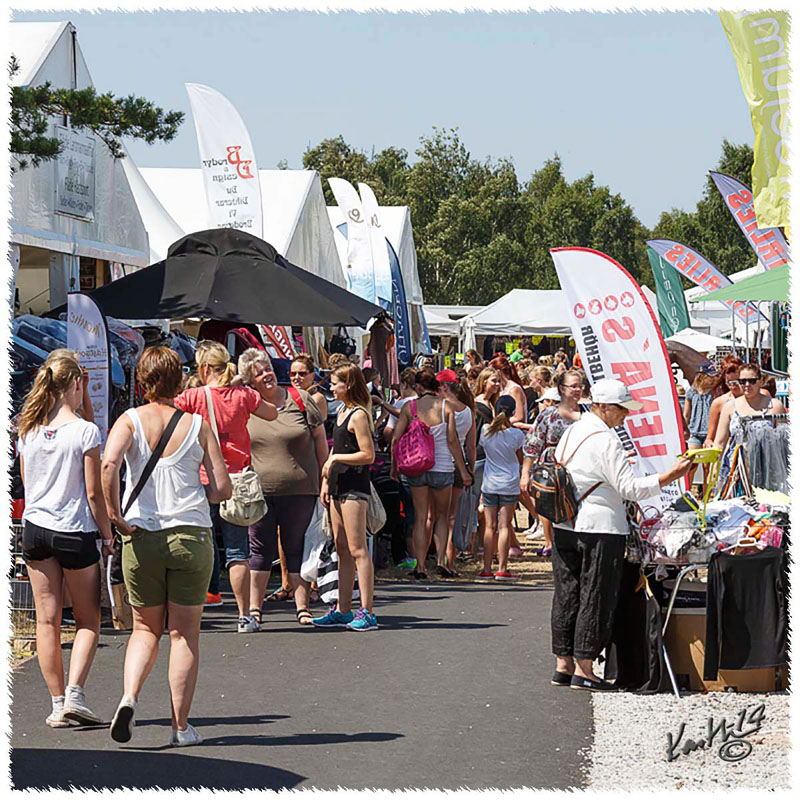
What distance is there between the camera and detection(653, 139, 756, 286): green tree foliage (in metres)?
62.5

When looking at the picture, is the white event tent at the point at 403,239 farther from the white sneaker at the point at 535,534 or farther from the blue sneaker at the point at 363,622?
the blue sneaker at the point at 363,622

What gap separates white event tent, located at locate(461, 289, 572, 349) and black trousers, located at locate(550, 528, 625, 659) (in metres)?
25.2

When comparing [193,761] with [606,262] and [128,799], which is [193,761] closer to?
[128,799]

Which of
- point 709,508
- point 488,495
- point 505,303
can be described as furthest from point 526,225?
point 709,508

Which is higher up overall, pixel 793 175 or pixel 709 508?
pixel 793 175

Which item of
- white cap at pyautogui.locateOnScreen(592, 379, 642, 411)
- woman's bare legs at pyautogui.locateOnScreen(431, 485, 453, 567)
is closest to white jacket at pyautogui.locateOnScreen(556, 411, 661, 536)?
white cap at pyautogui.locateOnScreen(592, 379, 642, 411)

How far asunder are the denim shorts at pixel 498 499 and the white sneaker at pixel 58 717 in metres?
5.72

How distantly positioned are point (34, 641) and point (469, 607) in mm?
3399

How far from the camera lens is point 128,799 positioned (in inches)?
194

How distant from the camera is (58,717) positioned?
604 cm

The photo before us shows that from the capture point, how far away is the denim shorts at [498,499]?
439 inches

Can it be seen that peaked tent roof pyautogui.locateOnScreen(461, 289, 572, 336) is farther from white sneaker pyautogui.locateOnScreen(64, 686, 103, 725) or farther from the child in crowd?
white sneaker pyautogui.locateOnScreen(64, 686, 103, 725)

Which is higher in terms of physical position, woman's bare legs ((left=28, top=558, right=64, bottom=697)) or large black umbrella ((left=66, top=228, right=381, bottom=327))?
large black umbrella ((left=66, top=228, right=381, bottom=327))

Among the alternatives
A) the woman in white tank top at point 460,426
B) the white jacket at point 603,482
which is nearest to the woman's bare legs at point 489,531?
the woman in white tank top at point 460,426
